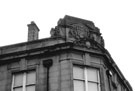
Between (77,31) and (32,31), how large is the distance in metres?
3.62

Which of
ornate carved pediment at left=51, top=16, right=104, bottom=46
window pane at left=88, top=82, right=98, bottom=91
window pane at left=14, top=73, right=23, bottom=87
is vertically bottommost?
window pane at left=88, top=82, right=98, bottom=91

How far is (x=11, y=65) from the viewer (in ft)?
70.1

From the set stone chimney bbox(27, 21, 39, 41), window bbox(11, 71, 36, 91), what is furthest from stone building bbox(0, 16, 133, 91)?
stone chimney bbox(27, 21, 39, 41)

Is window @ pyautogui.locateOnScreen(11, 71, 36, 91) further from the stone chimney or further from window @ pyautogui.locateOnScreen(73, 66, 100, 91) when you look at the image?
the stone chimney

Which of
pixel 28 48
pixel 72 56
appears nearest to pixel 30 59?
pixel 28 48

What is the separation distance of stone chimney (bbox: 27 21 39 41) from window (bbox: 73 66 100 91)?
14.7 feet

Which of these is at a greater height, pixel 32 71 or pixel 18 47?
pixel 18 47

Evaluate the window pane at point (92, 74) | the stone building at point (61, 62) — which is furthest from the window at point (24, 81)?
the window pane at point (92, 74)

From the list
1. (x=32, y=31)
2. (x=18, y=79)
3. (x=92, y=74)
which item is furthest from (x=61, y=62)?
(x=32, y=31)

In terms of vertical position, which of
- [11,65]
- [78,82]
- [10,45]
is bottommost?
[78,82]

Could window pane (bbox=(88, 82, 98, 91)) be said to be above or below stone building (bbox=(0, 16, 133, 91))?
below

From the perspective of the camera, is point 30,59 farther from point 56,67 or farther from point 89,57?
point 89,57

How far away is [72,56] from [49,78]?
1.96m

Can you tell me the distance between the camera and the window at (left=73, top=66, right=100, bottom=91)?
65.0ft
